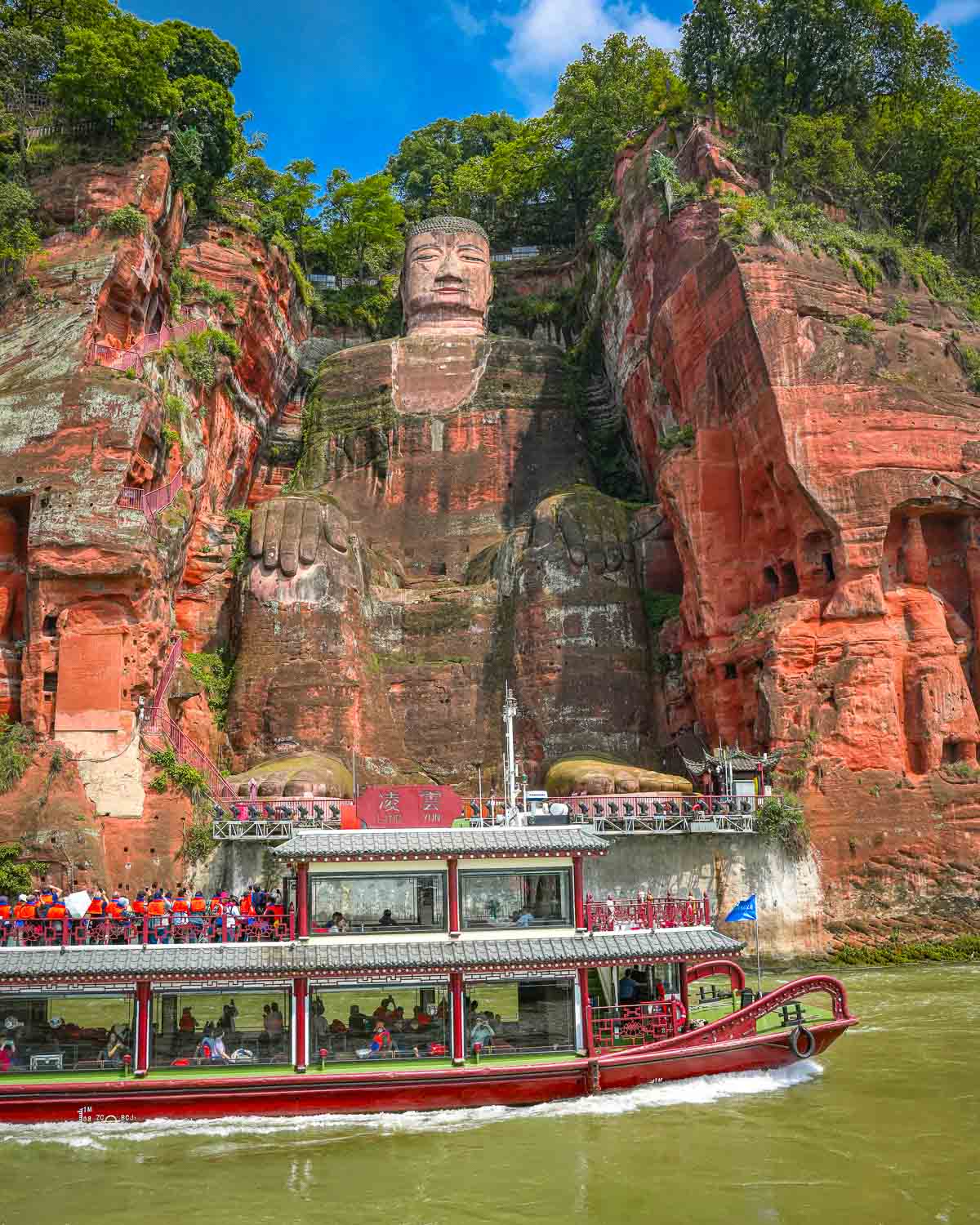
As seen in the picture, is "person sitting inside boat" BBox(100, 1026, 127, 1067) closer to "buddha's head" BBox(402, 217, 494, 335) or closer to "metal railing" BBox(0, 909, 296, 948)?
"metal railing" BBox(0, 909, 296, 948)

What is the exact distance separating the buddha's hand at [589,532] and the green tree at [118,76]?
1760cm

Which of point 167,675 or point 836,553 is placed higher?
point 836,553

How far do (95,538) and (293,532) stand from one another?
8.32m

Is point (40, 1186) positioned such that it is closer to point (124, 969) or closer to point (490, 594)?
point (124, 969)

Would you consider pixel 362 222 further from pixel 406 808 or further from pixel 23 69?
pixel 406 808

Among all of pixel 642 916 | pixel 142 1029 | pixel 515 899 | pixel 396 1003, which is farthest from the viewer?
pixel 642 916

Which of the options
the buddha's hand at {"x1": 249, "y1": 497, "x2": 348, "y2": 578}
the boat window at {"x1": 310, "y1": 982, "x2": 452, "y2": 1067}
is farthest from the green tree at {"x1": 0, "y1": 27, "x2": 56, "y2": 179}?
the boat window at {"x1": 310, "y1": 982, "x2": 452, "y2": 1067}

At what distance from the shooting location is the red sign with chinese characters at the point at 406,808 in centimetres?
1838

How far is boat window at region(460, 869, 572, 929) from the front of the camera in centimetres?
1783

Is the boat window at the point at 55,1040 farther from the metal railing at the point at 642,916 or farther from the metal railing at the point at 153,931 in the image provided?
the metal railing at the point at 642,916

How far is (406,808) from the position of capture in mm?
18453

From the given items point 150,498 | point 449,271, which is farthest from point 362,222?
point 150,498

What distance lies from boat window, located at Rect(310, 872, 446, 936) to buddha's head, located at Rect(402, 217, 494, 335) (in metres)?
34.1

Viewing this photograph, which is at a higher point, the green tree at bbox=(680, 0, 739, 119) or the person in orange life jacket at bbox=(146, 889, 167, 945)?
the green tree at bbox=(680, 0, 739, 119)
